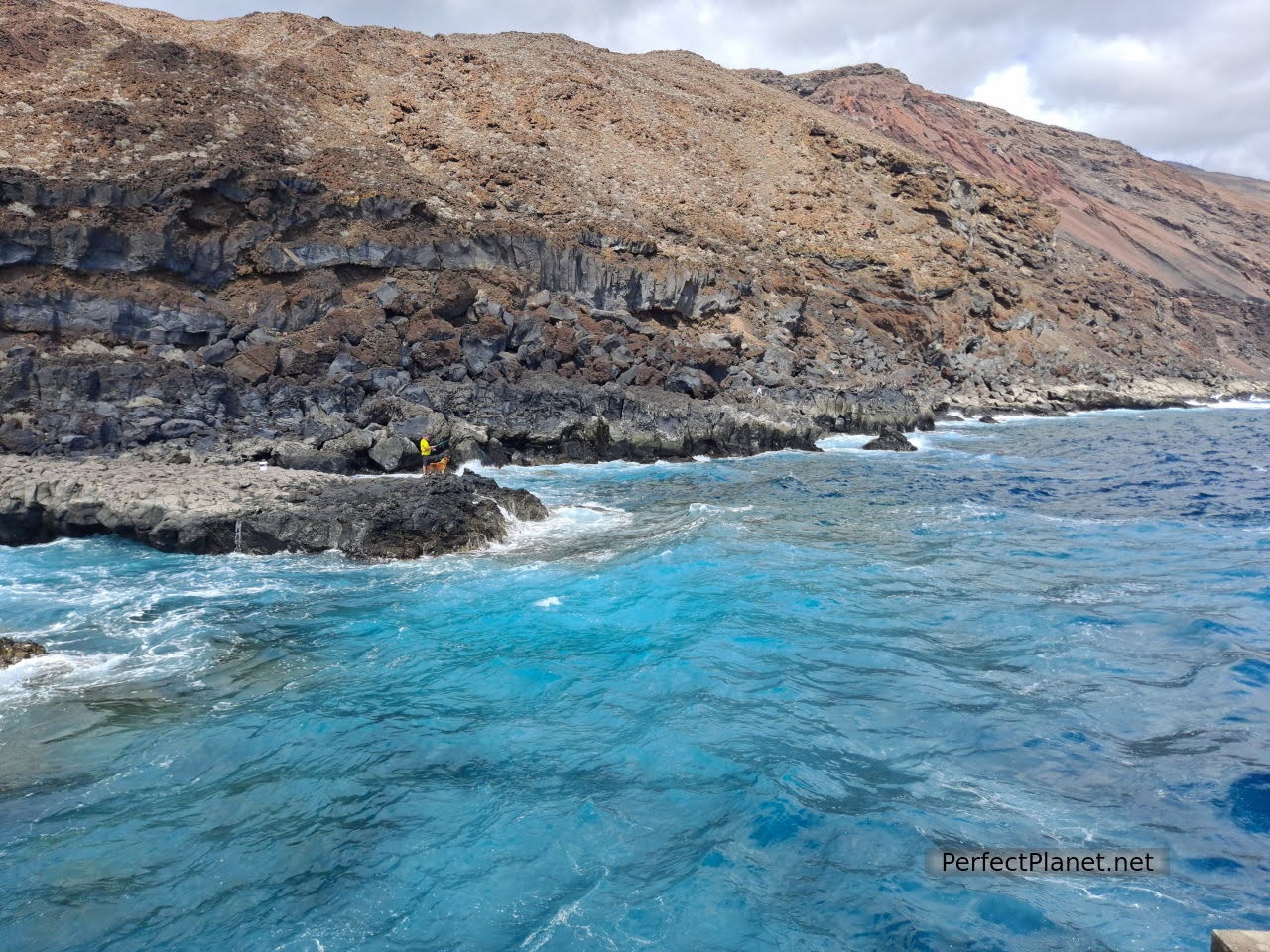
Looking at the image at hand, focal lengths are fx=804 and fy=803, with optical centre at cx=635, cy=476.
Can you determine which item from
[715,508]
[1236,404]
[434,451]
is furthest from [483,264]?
[1236,404]

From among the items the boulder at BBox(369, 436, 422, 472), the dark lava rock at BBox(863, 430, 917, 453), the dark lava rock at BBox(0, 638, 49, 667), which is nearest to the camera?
the dark lava rock at BBox(0, 638, 49, 667)

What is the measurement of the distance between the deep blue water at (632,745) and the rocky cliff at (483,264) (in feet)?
31.4

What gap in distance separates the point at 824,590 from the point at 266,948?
8.61 metres

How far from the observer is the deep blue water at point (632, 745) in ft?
17.9

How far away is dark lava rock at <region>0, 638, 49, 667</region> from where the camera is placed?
9000 millimetres

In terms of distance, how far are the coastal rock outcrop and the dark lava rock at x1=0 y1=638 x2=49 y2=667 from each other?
4377 mm

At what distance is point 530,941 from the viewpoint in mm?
5164

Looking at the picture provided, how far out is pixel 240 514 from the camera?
14.0 m

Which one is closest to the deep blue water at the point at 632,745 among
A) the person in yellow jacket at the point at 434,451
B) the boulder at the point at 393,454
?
the person in yellow jacket at the point at 434,451

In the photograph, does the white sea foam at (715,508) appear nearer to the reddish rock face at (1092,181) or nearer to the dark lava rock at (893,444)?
the dark lava rock at (893,444)

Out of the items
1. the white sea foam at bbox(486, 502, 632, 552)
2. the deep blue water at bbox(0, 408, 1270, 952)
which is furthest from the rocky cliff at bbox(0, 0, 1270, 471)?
the deep blue water at bbox(0, 408, 1270, 952)

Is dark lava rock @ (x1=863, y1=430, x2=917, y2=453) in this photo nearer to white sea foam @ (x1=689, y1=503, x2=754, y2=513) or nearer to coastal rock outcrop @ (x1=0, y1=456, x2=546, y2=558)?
white sea foam @ (x1=689, y1=503, x2=754, y2=513)

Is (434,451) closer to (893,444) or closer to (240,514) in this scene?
(240,514)

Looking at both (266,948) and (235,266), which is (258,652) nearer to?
(266,948)
